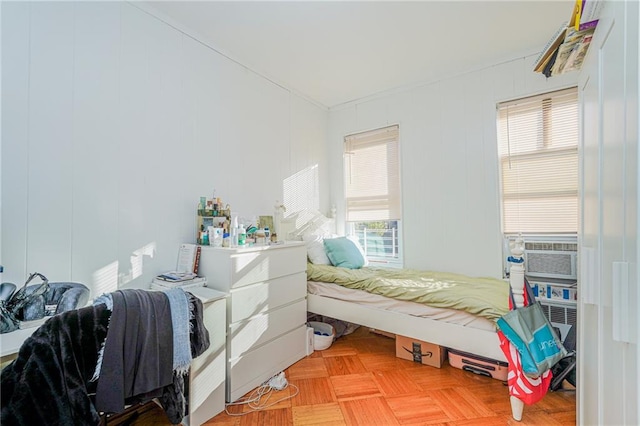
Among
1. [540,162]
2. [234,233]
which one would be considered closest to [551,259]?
[540,162]

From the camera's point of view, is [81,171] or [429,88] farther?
[429,88]

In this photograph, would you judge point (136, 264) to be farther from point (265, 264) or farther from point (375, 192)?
point (375, 192)

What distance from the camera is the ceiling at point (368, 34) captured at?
1.99 m

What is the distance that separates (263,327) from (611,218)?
201cm

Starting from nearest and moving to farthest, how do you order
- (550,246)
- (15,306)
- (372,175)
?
1. (15,306)
2. (550,246)
3. (372,175)

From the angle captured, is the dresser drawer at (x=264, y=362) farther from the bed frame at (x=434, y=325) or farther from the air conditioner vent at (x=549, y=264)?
the air conditioner vent at (x=549, y=264)

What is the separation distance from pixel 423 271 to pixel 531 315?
1.33 meters

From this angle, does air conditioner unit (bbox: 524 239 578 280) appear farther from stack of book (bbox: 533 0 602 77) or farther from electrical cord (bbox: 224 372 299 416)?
electrical cord (bbox: 224 372 299 416)

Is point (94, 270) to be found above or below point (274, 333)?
above

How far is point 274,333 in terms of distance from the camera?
2.19 m

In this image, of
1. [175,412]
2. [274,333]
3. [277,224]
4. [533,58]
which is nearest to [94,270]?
[175,412]

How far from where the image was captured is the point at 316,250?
2.94 m

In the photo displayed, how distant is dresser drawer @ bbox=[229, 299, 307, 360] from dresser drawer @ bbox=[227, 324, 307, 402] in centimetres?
5

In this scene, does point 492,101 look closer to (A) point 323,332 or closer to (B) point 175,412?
(A) point 323,332
